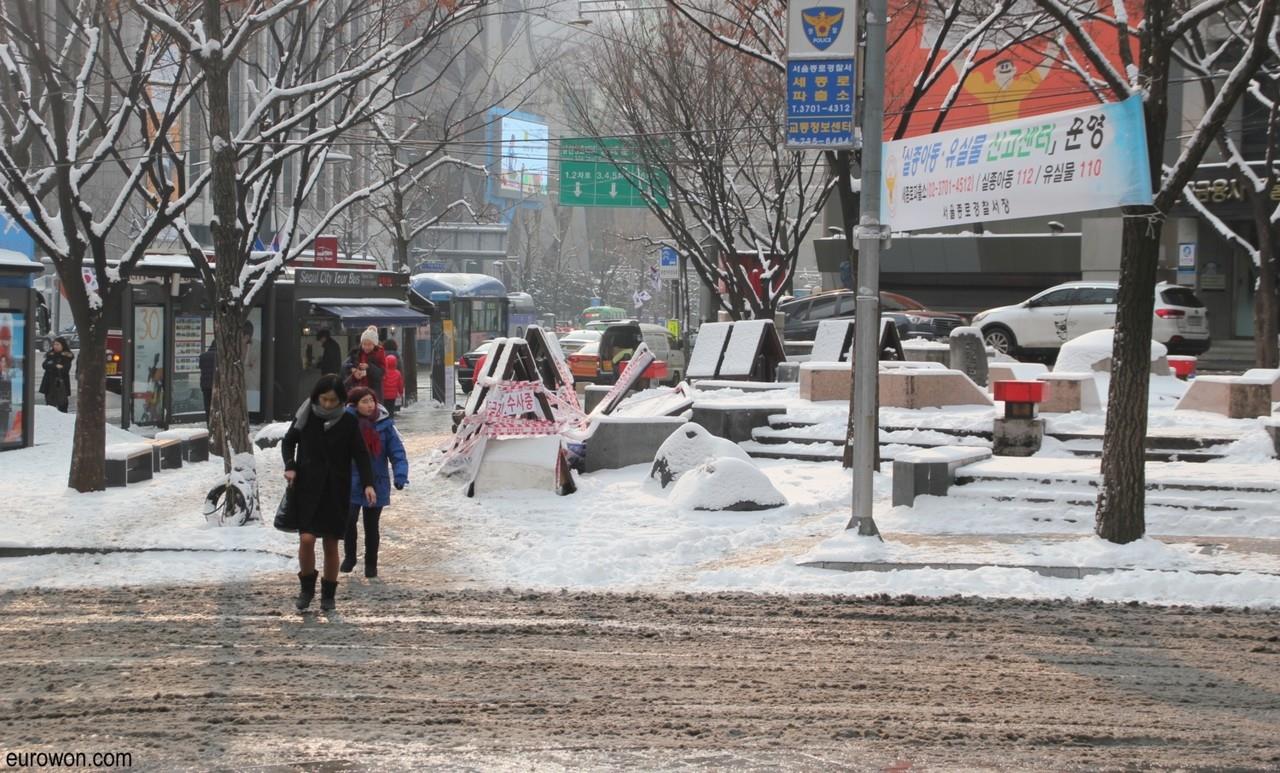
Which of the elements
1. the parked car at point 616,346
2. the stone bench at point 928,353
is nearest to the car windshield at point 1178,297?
the stone bench at point 928,353

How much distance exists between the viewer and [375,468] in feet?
A: 35.4

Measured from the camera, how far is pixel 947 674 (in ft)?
24.9

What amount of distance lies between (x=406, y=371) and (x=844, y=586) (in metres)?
23.2

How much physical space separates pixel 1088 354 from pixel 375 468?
43.9 ft

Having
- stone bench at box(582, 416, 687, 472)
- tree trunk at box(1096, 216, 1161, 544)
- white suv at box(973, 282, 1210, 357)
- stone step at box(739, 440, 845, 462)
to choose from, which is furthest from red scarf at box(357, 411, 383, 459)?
white suv at box(973, 282, 1210, 357)

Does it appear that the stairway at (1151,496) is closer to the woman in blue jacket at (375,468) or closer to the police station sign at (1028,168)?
the police station sign at (1028,168)

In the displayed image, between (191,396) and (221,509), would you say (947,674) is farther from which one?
(191,396)

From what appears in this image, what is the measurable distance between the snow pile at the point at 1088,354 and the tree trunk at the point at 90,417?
517 inches

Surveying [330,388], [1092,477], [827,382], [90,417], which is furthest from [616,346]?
[330,388]

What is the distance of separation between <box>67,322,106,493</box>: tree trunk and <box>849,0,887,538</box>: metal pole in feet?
26.1

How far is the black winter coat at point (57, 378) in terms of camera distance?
24594mm

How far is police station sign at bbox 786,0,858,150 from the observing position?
40.8ft

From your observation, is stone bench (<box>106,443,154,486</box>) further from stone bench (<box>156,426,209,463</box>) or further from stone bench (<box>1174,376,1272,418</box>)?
stone bench (<box>1174,376,1272,418</box>)

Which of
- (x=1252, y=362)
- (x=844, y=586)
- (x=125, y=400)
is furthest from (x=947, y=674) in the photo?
(x=1252, y=362)
